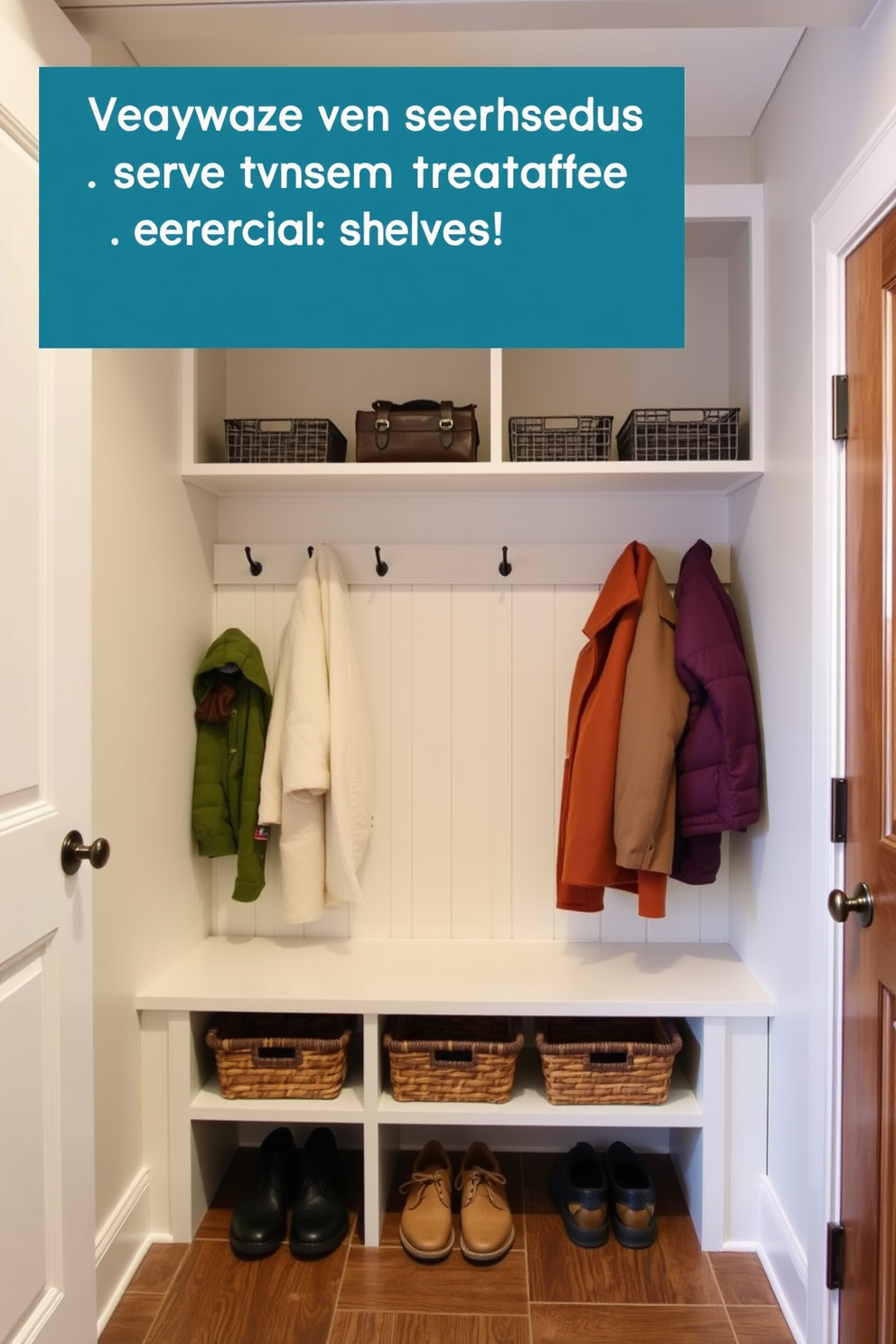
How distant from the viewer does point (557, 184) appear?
121 centimetres

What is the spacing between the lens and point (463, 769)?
2.48 meters

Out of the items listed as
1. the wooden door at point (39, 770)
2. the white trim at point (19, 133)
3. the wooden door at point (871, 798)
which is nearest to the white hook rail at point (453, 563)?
the wooden door at point (871, 798)

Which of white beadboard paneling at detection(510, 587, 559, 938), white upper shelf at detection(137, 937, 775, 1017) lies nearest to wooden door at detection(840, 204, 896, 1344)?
white upper shelf at detection(137, 937, 775, 1017)

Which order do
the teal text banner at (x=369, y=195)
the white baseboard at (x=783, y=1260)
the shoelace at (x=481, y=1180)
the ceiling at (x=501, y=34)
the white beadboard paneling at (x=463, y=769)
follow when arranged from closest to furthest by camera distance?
the teal text banner at (x=369, y=195) < the ceiling at (x=501, y=34) < the white baseboard at (x=783, y=1260) < the shoelace at (x=481, y=1180) < the white beadboard paneling at (x=463, y=769)

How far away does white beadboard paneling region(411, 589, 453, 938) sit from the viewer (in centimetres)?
247

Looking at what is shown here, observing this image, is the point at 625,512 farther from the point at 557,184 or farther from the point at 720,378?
the point at 557,184

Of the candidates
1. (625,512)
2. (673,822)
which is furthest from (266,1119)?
(625,512)

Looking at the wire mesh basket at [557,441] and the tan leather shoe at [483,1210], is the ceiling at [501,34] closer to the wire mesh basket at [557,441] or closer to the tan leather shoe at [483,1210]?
the wire mesh basket at [557,441]

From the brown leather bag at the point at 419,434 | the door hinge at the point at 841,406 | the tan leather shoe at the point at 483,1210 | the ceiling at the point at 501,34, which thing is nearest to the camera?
the ceiling at the point at 501,34

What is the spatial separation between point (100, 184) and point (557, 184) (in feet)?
1.94

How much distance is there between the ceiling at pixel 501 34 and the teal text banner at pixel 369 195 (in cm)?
23

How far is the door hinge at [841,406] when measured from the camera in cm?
158

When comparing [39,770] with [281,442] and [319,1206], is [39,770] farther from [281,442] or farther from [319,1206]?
[319,1206]

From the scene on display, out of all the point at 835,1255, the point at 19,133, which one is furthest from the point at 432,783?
the point at 19,133
